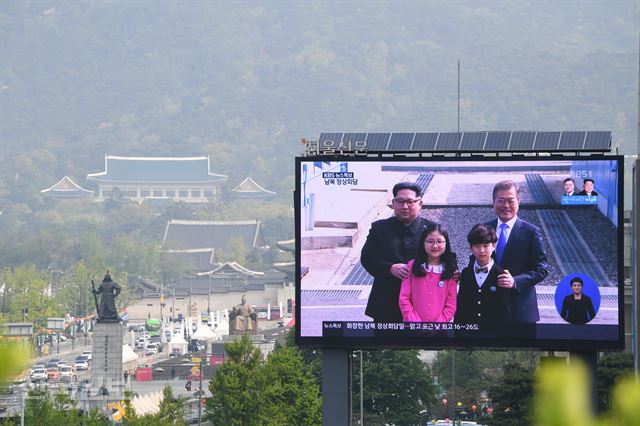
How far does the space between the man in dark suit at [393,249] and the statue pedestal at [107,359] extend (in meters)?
60.1

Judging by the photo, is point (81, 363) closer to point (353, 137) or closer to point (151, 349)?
point (151, 349)

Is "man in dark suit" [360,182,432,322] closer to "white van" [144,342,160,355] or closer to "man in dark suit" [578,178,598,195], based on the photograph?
"man in dark suit" [578,178,598,195]

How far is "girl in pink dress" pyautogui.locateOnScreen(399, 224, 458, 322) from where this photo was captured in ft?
111

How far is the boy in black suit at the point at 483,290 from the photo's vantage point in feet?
111

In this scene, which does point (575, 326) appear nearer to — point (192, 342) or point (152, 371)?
point (152, 371)

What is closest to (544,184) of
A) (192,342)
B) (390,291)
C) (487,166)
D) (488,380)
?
(487,166)

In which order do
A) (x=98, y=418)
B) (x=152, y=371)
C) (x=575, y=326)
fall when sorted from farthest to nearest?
(x=152, y=371)
(x=98, y=418)
(x=575, y=326)

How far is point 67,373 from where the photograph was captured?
405ft

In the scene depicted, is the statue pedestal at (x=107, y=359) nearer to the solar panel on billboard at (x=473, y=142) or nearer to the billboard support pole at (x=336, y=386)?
the billboard support pole at (x=336, y=386)

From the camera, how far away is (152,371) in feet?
431

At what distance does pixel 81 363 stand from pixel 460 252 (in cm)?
10312

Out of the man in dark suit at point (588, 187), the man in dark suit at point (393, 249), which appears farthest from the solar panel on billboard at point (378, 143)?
the man in dark suit at point (588, 187)

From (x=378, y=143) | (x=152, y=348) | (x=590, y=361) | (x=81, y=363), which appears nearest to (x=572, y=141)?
(x=378, y=143)

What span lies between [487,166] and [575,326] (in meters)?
3.83
